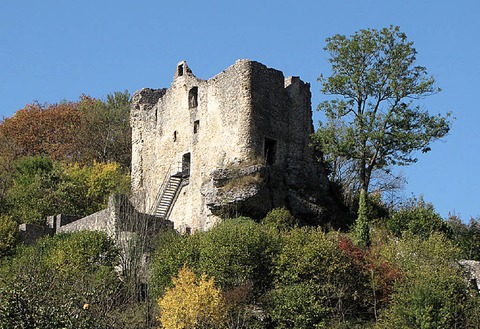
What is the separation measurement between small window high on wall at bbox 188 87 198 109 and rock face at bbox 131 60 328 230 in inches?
1.6

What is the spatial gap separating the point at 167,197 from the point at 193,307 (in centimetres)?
1274

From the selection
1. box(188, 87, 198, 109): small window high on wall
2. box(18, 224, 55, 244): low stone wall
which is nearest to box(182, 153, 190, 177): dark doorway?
box(188, 87, 198, 109): small window high on wall

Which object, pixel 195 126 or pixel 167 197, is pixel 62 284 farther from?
pixel 195 126

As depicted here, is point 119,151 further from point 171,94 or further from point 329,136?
point 329,136

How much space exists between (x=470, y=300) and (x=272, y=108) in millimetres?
12145

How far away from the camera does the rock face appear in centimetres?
3872

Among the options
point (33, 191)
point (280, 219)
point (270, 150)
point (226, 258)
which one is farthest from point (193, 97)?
point (226, 258)

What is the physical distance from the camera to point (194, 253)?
112 ft

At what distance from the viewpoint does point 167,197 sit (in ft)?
140

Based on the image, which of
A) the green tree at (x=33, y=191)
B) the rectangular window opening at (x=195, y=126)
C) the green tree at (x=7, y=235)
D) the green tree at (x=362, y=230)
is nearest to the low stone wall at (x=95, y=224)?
the green tree at (x=7, y=235)

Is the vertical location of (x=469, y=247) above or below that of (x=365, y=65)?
below

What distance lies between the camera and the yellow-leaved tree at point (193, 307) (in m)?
30.1

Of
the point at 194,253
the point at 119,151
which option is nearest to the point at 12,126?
the point at 119,151

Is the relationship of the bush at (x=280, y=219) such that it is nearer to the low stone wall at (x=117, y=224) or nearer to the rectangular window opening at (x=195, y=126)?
the low stone wall at (x=117, y=224)
